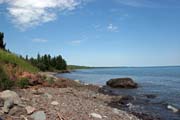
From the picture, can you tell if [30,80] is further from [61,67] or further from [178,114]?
[61,67]

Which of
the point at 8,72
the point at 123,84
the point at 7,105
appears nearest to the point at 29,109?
the point at 7,105

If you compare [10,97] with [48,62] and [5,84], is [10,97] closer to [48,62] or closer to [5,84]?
[5,84]

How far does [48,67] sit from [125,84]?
92.2 m

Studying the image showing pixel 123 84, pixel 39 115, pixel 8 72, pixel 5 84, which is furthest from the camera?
pixel 123 84

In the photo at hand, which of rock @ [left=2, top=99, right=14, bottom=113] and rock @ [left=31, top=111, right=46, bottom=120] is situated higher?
rock @ [left=2, top=99, right=14, bottom=113]

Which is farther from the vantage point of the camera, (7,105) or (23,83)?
(23,83)

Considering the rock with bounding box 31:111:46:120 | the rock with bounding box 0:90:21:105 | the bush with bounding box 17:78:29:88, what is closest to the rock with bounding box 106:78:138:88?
the bush with bounding box 17:78:29:88

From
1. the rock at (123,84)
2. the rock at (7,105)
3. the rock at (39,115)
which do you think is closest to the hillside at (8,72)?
the rock at (7,105)

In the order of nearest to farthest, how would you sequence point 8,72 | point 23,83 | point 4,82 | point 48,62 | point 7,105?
point 7,105
point 4,82
point 8,72
point 23,83
point 48,62

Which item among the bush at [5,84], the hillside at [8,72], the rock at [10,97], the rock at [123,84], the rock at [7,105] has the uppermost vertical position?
the hillside at [8,72]

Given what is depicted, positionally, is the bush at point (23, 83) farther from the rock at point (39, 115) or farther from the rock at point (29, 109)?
the rock at point (39, 115)

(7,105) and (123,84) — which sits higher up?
(7,105)

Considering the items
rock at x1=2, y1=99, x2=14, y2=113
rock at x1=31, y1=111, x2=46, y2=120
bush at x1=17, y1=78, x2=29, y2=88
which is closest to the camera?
rock at x1=31, y1=111, x2=46, y2=120

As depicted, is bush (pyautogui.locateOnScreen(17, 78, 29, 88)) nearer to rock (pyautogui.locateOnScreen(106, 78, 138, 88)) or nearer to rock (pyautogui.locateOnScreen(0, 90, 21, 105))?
rock (pyautogui.locateOnScreen(0, 90, 21, 105))
